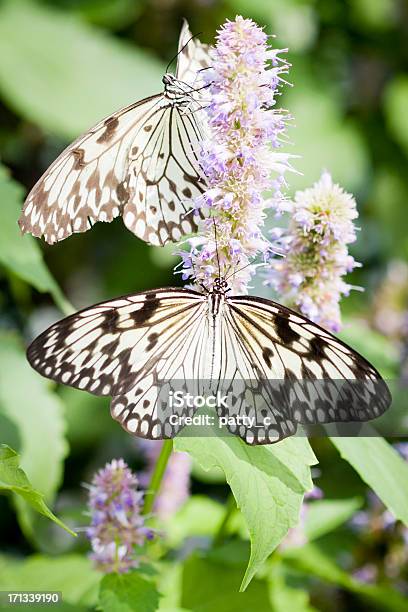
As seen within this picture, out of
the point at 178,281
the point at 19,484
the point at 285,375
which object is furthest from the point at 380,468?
the point at 178,281

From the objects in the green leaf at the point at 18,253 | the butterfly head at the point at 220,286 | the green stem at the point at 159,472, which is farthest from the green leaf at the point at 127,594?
the green leaf at the point at 18,253

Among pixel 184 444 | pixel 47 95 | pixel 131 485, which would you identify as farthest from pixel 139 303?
pixel 47 95

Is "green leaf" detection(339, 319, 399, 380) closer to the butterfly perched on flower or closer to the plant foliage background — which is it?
the plant foliage background

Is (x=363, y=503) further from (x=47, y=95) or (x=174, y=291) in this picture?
(x=47, y=95)

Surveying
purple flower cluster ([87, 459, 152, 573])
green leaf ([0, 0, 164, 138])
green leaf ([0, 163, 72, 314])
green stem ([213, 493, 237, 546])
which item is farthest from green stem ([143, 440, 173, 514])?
green leaf ([0, 0, 164, 138])

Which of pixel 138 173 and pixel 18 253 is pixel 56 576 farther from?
pixel 138 173

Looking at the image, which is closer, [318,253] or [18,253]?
[318,253]
